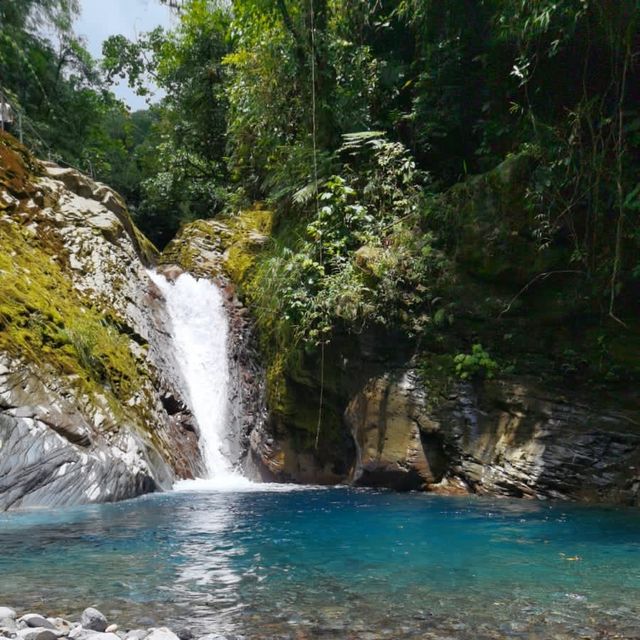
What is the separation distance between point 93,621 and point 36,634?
0.34 metres

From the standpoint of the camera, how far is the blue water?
3.09 meters

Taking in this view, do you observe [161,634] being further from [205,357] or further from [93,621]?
[205,357]

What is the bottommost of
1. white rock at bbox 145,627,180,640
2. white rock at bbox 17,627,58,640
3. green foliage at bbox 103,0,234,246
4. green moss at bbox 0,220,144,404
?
white rock at bbox 145,627,180,640

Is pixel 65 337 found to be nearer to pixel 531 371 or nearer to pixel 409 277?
pixel 409 277

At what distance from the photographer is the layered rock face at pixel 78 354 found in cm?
713

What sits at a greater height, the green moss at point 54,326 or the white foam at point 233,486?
the green moss at point 54,326

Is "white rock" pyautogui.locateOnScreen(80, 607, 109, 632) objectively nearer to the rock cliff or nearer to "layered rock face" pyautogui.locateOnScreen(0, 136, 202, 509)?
"layered rock face" pyautogui.locateOnScreen(0, 136, 202, 509)

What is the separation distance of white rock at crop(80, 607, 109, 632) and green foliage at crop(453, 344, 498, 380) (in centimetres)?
649

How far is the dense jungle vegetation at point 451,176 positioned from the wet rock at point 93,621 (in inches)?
248

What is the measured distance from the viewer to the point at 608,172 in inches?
302

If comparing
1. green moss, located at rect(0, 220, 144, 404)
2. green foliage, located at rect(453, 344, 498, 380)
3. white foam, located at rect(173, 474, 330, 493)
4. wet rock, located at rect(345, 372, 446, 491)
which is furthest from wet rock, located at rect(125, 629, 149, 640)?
green foliage, located at rect(453, 344, 498, 380)

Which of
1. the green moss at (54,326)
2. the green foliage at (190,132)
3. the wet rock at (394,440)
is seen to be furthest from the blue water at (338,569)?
the green foliage at (190,132)

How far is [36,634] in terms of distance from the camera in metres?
2.51

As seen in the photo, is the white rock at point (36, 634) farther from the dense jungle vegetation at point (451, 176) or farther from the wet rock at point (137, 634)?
the dense jungle vegetation at point (451, 176)
